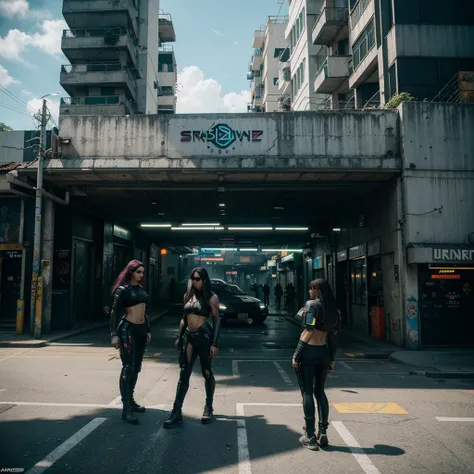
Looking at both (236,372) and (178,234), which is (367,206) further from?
(178,234)

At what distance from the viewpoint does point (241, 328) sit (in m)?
18.0

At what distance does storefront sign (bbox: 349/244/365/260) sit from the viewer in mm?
16594

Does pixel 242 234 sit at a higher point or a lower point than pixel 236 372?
higher

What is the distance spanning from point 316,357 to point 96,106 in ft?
125

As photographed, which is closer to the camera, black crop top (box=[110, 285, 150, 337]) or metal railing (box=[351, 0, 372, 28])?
black crop top (box=[110, 285, 150, 337])

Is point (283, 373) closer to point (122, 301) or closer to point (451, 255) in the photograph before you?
point (122, 301)

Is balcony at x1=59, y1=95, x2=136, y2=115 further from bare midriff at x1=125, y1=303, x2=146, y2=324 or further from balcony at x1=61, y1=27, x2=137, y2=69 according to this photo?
bare midriff at x1=125, y1=303, x2=146, y2=324

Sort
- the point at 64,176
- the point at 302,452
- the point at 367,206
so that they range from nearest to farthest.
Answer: the point at 302,452, the point at 64,176, the point at 367,206

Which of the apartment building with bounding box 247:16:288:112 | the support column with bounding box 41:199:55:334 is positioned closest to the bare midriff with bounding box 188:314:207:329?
the support column with bounding box 41:199:55:334

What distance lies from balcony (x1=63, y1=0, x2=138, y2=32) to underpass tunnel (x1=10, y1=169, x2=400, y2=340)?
22.2m

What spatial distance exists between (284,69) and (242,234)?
60.1ft

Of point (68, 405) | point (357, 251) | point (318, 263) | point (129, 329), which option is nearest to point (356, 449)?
point (129, 329)

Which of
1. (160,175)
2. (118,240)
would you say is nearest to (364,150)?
(160,175)

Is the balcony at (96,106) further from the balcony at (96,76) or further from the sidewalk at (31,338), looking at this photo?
the sidewalk at (31,338)
